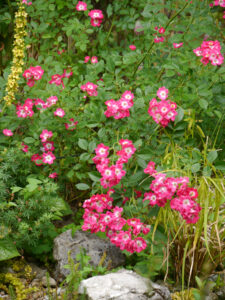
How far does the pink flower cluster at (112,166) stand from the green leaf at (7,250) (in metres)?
0.67

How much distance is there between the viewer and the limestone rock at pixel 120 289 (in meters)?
2.06

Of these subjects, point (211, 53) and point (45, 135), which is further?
point (45, 135)

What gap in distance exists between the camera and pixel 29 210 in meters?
2.50

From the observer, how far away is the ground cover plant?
2.25 meters

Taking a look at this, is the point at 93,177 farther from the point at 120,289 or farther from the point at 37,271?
the point at 37,271

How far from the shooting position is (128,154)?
2227mm

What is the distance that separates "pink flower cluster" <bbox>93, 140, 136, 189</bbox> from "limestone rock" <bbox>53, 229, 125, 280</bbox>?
548 millimetres

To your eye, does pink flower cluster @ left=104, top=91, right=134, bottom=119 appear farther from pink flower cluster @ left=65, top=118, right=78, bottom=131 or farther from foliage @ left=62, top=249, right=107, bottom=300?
foliage @ left=62, top=249, right=107, bottom=300

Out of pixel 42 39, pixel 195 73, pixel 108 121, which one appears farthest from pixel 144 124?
pixel 42 39

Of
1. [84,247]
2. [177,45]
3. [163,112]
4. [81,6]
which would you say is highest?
[81,6]

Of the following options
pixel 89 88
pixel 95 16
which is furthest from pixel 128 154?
pixel 95 16

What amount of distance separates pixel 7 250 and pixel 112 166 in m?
0.80

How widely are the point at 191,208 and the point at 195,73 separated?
1.24m

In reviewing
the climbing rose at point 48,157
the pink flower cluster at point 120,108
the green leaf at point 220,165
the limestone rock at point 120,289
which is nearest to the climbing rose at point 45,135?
the climbing rose at point 48,157
